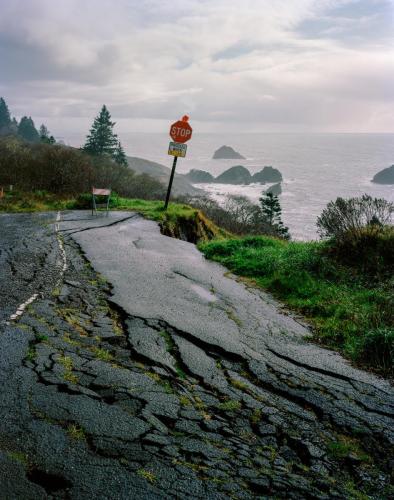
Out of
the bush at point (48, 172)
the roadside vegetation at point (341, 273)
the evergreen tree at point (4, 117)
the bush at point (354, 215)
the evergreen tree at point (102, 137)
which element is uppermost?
the evergreen tree at point (4, 117)

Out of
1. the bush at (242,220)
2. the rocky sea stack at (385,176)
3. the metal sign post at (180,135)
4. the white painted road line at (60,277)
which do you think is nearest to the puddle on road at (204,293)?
the white painted road line at (60,277)

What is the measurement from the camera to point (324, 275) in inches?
373

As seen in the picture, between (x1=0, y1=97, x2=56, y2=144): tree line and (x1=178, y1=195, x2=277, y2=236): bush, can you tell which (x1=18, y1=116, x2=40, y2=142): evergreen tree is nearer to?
(x1=0, y1=97, x2=56, y2=144): tree line

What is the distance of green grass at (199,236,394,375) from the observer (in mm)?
6125

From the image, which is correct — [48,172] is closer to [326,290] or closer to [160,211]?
[160,211]

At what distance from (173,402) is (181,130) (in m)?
12.7

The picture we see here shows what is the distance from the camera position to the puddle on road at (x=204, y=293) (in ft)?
26.0

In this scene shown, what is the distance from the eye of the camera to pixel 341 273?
9375mm

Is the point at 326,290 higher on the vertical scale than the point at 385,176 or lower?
lower

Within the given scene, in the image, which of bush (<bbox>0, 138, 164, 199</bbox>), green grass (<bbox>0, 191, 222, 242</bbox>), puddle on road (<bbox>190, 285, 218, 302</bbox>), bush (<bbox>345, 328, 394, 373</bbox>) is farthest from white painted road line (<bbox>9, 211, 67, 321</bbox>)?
bush (<bbox>0, 138, 164, 199</bbox>)

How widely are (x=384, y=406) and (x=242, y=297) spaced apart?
158 inches

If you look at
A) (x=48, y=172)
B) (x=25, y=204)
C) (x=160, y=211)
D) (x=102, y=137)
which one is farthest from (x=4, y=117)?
(x=160, y=211)

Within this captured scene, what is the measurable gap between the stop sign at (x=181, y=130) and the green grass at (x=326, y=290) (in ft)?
16.4

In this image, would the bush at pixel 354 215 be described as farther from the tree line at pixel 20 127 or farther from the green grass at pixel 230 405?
the tree line at pixel 20 127
